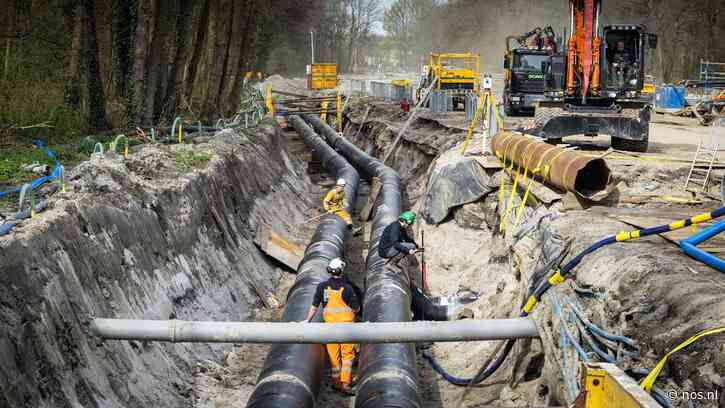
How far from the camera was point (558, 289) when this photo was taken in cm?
722

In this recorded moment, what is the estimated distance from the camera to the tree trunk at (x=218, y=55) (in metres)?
25.5

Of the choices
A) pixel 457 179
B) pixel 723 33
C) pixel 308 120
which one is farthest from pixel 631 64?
pixel 723 33

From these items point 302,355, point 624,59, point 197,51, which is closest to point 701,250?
point 302,355

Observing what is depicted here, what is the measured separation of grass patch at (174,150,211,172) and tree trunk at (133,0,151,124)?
4.32 metres

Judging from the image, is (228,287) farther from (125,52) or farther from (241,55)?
(241,55)

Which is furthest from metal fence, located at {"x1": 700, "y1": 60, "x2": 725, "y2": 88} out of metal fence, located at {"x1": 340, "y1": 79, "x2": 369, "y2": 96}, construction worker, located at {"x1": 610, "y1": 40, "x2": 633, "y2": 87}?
metal fence, located at {"x1": 340, "y1": 79, "x2": 369, "y2": 96}

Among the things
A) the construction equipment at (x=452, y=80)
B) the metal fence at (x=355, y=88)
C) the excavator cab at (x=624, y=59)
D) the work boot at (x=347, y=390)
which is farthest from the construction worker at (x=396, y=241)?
the metal fence at (x=355, y=88)

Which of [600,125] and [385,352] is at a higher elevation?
[600,125]

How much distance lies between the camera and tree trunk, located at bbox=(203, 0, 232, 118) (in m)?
25.5

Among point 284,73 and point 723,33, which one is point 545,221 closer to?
point 723,33

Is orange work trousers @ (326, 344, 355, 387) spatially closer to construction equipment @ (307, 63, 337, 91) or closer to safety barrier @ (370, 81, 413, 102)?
safety barrier @ (370, 81, 413, 102)

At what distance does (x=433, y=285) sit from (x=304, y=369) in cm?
583

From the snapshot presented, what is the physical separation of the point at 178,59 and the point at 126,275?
15.6m

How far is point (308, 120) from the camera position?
1435 inches
